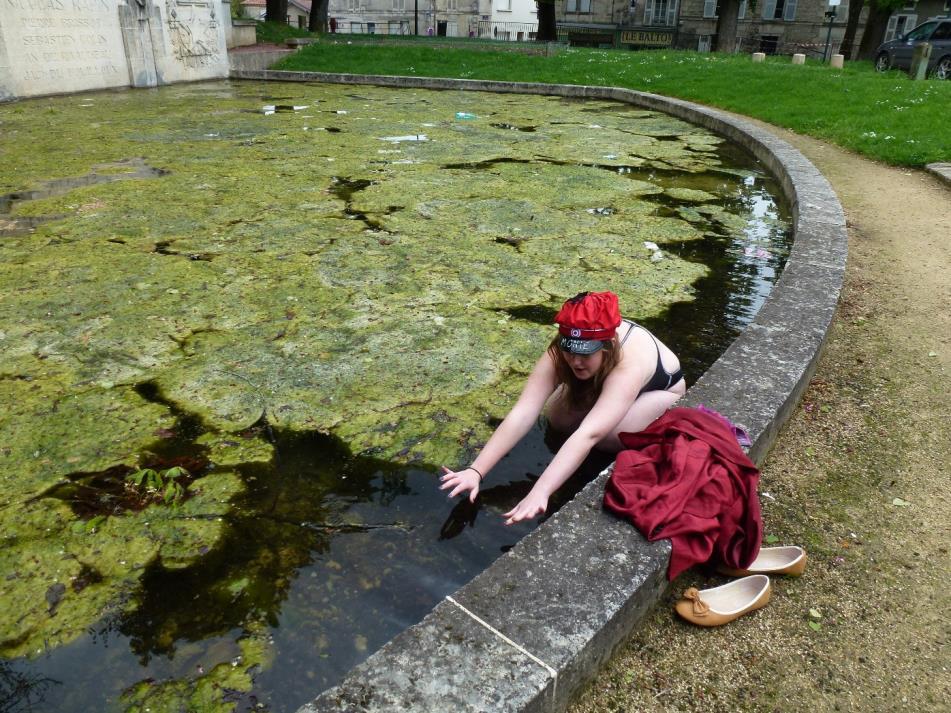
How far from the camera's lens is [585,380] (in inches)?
89.7

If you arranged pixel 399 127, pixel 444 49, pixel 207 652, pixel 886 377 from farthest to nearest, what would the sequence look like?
pixel 444 49 < pixel 399 127 < pixel 886 377 < pixel 207 652

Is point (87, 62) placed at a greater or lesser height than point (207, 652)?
greater

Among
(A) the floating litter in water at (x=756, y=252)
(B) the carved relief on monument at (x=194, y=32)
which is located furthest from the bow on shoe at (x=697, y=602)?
(B) the carved relief on monument at (x=194, y=32)

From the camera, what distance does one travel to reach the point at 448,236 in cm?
460

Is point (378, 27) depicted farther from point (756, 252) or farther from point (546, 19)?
point (756, 252)

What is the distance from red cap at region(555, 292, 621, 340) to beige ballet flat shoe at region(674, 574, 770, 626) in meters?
0.73

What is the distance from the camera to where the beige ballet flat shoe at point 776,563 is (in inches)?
73.9

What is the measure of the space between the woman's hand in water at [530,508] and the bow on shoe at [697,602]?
0.47 meters

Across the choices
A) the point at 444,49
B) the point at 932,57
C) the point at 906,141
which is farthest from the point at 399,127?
the point at 932,57

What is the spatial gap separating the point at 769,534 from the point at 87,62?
43.7ft

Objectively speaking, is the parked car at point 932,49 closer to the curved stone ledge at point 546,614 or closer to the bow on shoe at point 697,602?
the curved stone ledge at point 546,614

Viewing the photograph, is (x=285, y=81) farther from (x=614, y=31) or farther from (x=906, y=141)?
(x=614, y=31)

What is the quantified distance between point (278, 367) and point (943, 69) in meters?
17.3

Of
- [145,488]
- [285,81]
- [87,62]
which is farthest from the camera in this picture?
[285,81]
